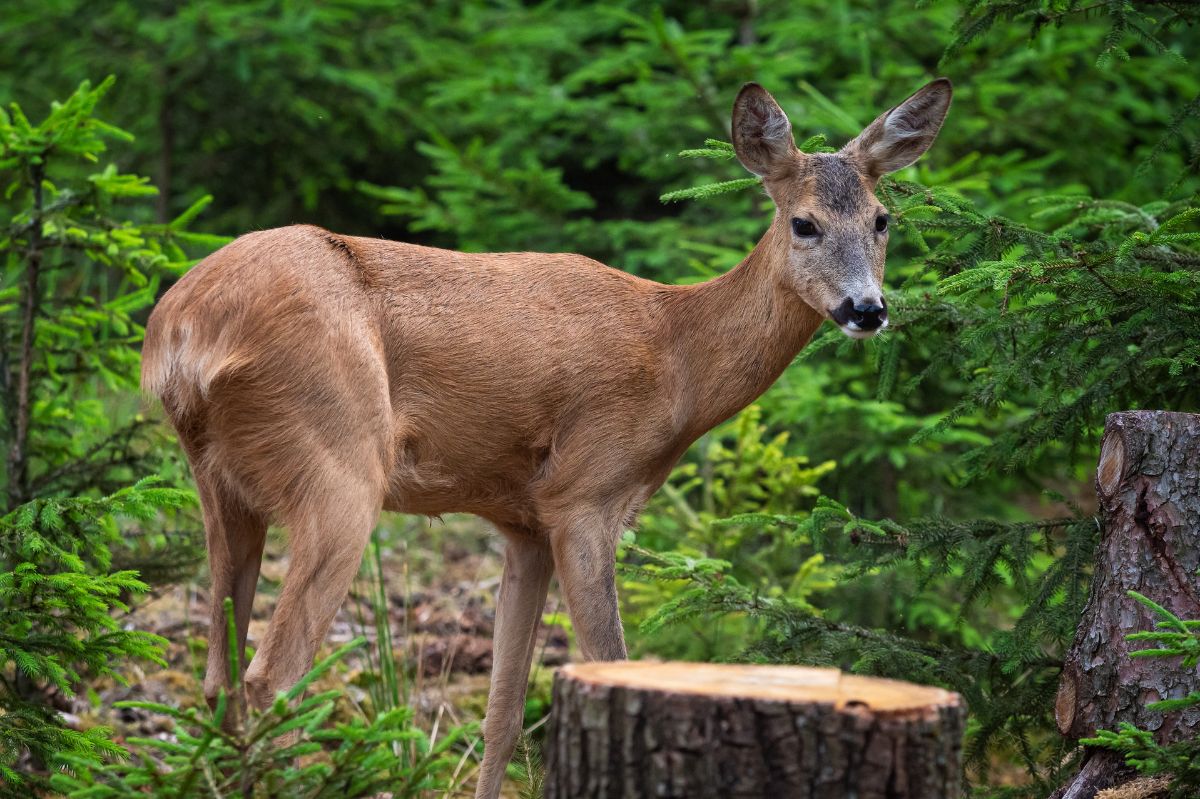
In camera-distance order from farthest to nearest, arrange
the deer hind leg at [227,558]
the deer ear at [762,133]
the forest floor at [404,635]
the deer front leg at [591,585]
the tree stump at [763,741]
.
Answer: the forest floor at [404,635]
the deer ear at [762,133]
the deer front leg at [591,585]
the deer hind leg at [227,558]
the tree stump at [763,741]

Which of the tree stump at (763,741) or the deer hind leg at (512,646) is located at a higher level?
the tree stump at (763,741)

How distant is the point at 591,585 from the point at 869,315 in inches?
59.5

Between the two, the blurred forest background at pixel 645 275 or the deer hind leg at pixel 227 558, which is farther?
the blurred forest background at pixel 645 275

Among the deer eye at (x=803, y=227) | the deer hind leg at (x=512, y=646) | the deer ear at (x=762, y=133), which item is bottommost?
the deer hind leg at (x=512, y=646)

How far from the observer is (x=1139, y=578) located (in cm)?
451

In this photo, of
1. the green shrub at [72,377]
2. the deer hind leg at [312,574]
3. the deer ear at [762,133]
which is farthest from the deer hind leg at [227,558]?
the deer ear at [762,133]

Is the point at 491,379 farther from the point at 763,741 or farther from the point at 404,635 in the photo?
the point at 404,635

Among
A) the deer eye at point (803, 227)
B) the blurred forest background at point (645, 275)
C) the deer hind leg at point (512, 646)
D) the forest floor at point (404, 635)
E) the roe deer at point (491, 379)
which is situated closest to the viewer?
the roe deer at point (491, 379)

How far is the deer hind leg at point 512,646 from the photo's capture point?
17.9 feet

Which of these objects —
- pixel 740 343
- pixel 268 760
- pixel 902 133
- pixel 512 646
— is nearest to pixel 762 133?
pixel 902 133

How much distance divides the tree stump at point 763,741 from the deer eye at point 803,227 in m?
2.34

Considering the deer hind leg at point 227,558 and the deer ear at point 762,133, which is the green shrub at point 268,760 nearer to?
the deer hind leg at point 227,558

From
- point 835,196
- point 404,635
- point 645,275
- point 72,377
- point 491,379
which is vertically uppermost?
point 835,196

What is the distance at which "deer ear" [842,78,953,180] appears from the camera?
5.43 m
